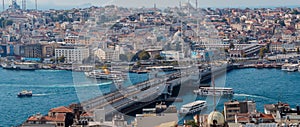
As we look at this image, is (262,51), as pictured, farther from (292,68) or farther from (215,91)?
(215,91)

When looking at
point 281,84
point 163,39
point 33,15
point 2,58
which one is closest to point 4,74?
point 2,58

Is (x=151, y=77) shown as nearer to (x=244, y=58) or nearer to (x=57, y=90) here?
(x=57, y=90)

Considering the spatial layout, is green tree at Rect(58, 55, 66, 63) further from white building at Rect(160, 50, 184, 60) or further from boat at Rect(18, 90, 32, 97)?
boat at Rect(18, 90, 32, 97)

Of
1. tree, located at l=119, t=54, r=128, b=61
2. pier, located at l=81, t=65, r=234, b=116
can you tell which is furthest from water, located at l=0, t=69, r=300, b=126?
tree, located at l=119, t=54, r=128, b=61

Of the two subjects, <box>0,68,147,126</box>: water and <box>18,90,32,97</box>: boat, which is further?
<box>18,90,32,97</box>: boat

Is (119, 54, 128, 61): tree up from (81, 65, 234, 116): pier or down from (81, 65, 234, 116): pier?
up

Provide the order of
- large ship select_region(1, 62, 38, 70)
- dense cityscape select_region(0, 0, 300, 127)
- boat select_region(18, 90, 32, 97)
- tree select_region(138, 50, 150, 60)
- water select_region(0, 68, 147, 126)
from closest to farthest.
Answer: dense cityscape select_region(0, 0, 300, 127)
water select_region(0, 68, 147, 126)
boat select_region(18, 90, 32, 97)
tree select_region(138, 50, 150, 60)
large ship select_region(1, 62, 38, 70)

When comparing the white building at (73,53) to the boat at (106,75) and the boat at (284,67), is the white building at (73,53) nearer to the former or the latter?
the boat at (106,75)
